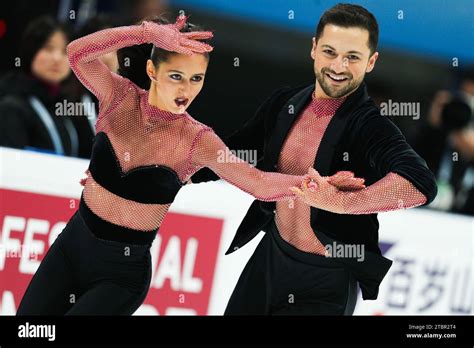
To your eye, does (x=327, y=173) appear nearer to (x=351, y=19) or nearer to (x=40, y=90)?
(x=351, y=19)

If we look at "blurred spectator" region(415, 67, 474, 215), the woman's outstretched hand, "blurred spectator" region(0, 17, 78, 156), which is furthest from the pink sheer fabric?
"blurred spectator" region(415, 67, 474, 215)

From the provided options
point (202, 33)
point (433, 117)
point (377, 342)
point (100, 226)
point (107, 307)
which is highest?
point (202, 33)

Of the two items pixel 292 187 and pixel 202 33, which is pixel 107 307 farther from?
pixel 202 33

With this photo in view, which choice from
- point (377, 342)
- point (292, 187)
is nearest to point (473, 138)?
point (377, 342)

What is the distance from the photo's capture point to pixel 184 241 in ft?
18.9

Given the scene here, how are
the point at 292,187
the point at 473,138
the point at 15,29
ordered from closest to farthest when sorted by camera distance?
the point at 292,187, the point at 15,29, the point at 473,138

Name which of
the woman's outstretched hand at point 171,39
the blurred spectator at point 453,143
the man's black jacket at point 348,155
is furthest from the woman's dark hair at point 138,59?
the blurred spectator at point 453,143

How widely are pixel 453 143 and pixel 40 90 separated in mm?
2575

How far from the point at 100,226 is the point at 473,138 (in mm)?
2930

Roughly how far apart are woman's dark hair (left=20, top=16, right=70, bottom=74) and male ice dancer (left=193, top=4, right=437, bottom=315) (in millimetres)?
1561

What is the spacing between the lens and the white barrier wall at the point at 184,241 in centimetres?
559

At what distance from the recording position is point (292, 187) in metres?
4.79

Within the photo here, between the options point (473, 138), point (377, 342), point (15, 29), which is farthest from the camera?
point (473, 138)

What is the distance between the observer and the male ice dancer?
486 cm
